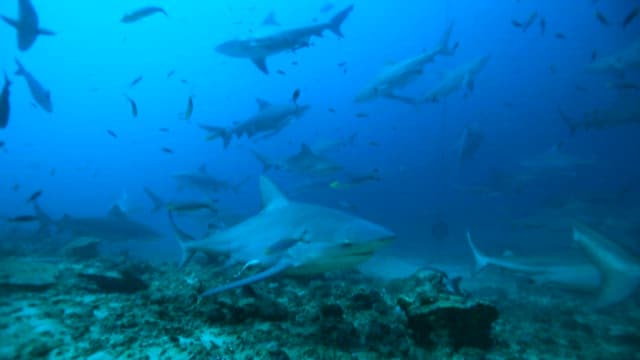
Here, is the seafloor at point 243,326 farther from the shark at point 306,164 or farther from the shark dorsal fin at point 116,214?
the shark dorsal fin at point 116,214

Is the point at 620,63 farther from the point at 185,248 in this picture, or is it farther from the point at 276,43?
the point at 185,248

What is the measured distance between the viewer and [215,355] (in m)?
3.25

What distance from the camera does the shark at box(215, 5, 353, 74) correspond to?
1137 centimetres

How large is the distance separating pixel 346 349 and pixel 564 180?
2196 inches

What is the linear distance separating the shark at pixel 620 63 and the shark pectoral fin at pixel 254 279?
19641 mm

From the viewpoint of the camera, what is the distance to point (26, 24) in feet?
26.6

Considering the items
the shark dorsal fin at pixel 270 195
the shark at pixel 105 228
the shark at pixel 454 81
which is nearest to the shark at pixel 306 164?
the shark at pixel 454 81

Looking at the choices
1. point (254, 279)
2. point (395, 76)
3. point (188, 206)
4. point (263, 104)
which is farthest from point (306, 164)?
point (254, 279)

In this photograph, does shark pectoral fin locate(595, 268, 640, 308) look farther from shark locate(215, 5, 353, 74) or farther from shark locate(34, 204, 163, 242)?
shark locate(34, 204, 163, 242)

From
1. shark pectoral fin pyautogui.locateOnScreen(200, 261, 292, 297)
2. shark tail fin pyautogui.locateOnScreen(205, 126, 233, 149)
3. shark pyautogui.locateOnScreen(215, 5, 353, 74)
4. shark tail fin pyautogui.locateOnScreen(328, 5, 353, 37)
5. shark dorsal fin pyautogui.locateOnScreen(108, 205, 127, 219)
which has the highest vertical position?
shark tail fin pyautogui.locateOnScreen(328, 5, 353, 37)

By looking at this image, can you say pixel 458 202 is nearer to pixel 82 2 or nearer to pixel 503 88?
pixel 503 88

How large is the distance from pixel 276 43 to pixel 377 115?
197 ft

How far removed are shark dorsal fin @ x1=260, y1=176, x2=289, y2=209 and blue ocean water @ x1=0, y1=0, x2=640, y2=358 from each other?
2583 millimetres

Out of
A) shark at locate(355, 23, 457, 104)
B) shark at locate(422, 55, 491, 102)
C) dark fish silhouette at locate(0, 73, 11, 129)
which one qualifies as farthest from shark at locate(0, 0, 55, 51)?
shark at locate(422, 55, 491, 102)
